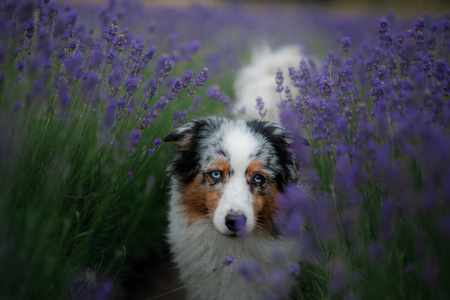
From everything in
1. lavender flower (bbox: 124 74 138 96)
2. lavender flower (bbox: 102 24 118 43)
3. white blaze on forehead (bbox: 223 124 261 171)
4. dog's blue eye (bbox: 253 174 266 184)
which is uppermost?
lavender flower (bbox: 102 24 118 43)

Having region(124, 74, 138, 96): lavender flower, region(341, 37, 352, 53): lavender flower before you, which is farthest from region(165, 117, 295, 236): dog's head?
region(341, 37, 352, 53): lavender flower

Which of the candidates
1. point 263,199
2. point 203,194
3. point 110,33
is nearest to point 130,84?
point 110,33

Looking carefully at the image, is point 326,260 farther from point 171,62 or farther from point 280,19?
point 280,19

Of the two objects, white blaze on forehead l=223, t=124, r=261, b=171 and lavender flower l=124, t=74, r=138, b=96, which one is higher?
lavender flower l=124, t=74, r=138, b=96

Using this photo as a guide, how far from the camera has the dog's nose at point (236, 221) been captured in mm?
2156

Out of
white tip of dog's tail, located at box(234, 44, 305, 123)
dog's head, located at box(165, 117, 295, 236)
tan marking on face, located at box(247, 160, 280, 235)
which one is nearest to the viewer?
dog's head, located at box(165, 117, 295, 236)

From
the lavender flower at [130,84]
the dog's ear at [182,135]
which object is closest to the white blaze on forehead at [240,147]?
the dog's ear at [182,135]

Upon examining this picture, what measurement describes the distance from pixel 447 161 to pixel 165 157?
2.27 metres

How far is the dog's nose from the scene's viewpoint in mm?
2156

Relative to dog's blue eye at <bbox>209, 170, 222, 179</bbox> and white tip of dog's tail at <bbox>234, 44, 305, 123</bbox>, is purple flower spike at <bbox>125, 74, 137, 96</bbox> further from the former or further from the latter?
white tip of dog's tail at <bbox>234, 44, 305, 123</bbox>

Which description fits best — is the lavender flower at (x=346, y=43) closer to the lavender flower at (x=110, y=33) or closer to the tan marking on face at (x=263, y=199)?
the tan marking on face at (x=263, y=199)

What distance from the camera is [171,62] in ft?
7.57

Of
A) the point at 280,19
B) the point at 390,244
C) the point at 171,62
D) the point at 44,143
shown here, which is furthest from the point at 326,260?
the point at 280,19

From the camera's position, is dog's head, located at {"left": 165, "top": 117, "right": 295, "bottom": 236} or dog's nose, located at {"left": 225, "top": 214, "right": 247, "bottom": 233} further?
dog's head, located at {"left": 165, "top": 117, "right": 295, "bottom": 236}
